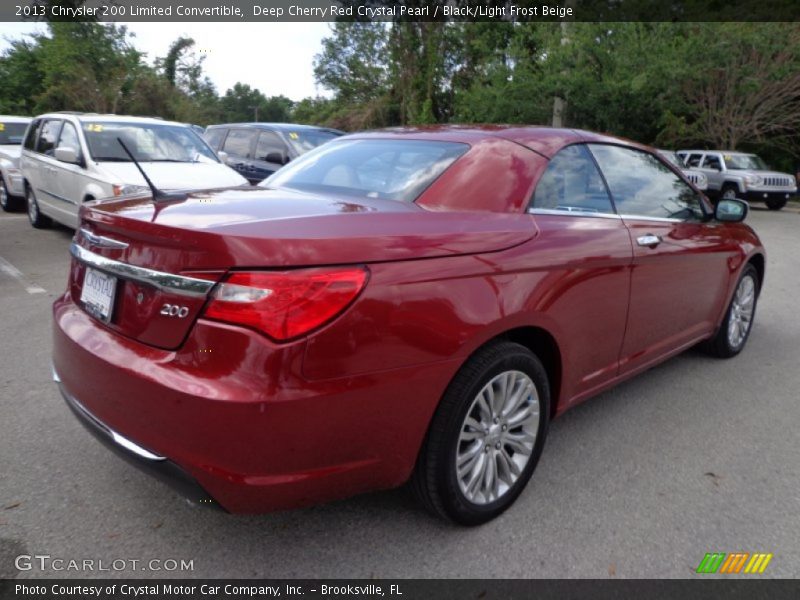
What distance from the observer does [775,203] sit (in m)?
19.9

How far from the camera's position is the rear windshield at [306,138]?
11130 millimetres

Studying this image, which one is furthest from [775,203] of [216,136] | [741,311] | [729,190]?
[741,311]

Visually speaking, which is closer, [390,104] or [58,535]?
[58,535]

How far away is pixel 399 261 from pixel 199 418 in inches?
31.9

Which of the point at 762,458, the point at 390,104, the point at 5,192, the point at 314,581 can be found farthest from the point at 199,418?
the point at 390,104

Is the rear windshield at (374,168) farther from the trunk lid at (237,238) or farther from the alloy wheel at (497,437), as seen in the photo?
the alloy wheel at (497,437)

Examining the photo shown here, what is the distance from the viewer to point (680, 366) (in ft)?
15.4

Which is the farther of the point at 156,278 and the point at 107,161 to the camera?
the point at 107,161

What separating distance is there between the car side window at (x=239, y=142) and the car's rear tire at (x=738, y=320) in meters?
8.93

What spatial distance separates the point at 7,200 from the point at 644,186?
11.8m

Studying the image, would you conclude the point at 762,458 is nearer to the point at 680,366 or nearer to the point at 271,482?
the point at 680,366

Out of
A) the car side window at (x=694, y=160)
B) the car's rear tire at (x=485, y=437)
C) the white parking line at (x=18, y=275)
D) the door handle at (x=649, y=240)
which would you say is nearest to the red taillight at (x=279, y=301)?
the car's rear tire at (x=485, y=437)

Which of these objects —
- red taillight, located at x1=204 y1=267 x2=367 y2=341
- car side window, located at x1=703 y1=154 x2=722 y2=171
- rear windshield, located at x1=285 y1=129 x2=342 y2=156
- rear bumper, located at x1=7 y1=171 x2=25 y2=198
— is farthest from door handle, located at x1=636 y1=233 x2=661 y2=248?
car side window, located at x1=703 y1=154 x2=722 y2=171

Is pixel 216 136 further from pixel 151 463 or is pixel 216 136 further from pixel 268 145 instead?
pixel 151 463
